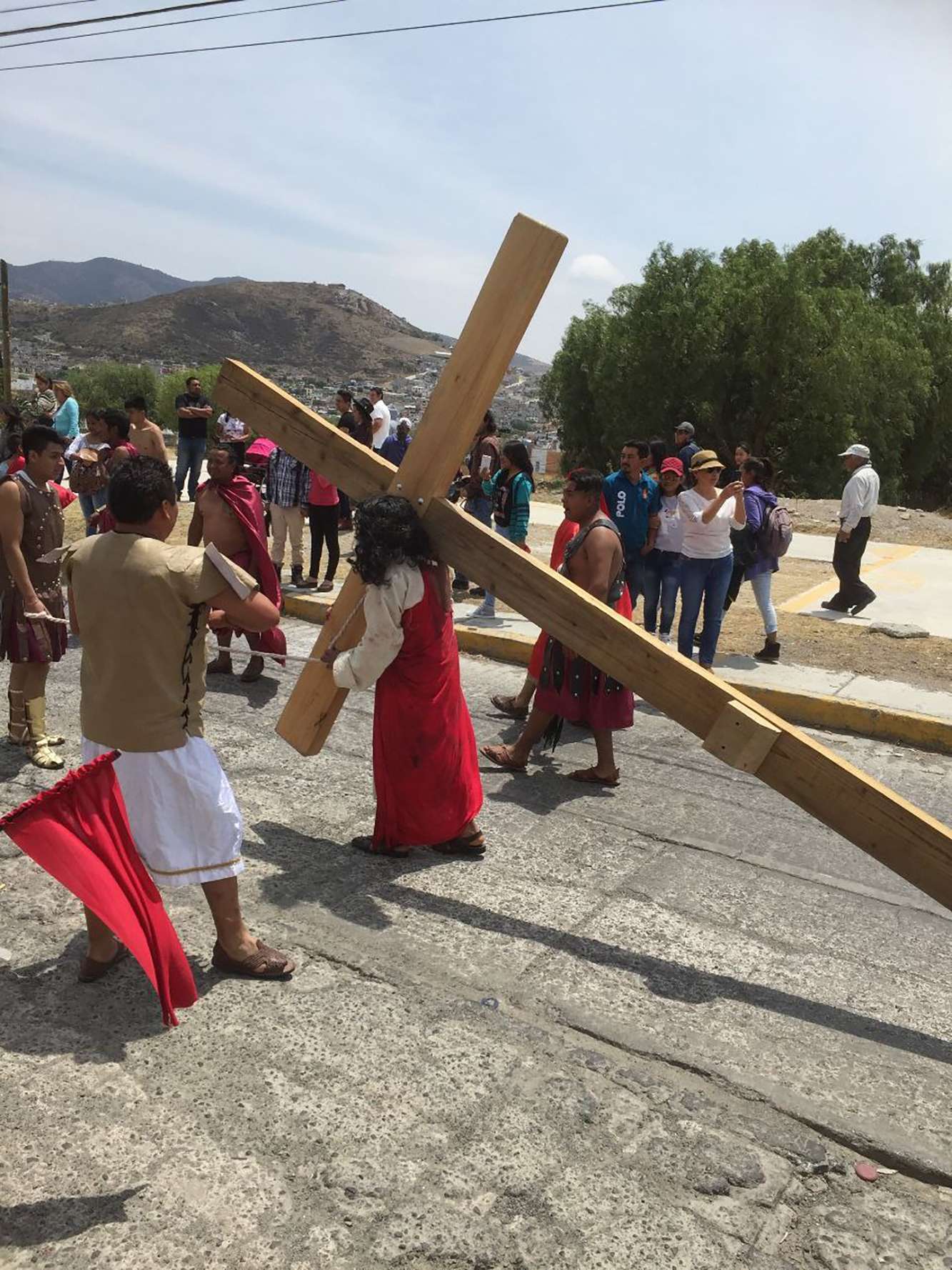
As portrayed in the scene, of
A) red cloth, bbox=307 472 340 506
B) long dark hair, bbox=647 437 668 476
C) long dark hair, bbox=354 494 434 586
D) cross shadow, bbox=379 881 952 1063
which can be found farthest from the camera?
red cloth, bbox=307 472 340 506

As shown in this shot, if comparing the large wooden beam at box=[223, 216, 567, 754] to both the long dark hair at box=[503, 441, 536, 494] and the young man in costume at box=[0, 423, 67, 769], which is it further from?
the long dark hair at box=[503, 441, 536, 494]

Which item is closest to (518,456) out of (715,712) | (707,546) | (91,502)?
(707,546)

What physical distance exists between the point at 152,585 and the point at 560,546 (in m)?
3.96

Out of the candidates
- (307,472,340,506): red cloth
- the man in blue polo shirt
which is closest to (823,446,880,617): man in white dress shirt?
the man in blue polo shirt

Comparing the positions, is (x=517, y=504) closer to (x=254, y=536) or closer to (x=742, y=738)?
(x=254, y=536)

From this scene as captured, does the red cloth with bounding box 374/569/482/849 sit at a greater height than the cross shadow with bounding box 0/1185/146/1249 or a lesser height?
greater

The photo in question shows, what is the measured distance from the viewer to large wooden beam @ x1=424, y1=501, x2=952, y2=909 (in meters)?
3.25

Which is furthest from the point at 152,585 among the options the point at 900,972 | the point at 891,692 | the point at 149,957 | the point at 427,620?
the point at 891,692

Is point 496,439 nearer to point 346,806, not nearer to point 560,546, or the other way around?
point 560,546

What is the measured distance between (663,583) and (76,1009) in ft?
19.9

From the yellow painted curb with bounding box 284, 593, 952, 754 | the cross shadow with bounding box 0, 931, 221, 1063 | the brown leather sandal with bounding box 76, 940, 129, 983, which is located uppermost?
the yellow painted curb with bounding box 284, 593, 952, 754

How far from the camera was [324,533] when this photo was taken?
10.4 meters

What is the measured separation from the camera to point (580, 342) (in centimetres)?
3691

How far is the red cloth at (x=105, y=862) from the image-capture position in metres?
2.96
